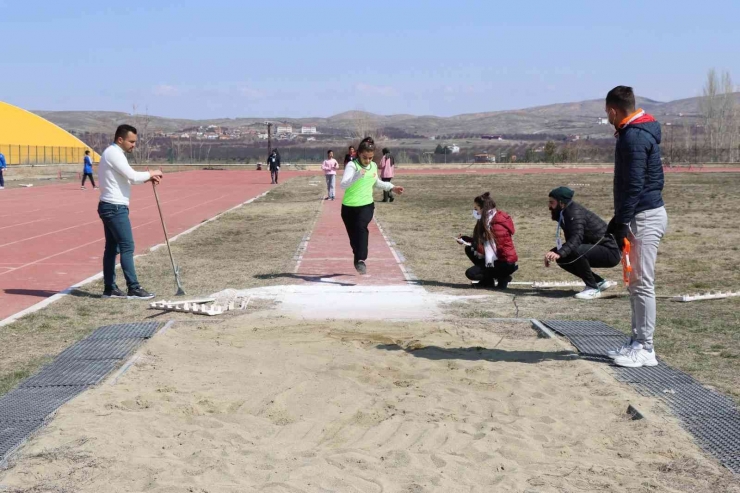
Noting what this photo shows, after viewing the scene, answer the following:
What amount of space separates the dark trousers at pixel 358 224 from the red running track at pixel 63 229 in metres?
2.77

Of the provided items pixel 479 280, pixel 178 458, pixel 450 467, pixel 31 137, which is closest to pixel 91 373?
pixel 178 458

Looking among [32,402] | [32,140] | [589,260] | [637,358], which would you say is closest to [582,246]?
[589,260]

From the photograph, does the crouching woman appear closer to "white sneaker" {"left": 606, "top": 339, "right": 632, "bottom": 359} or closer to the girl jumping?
the girl jumping

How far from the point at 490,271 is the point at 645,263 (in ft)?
13.8

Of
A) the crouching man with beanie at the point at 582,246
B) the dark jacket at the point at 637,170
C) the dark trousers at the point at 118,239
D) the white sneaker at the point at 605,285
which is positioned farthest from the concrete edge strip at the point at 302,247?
the dark jacket at the point at 637,170

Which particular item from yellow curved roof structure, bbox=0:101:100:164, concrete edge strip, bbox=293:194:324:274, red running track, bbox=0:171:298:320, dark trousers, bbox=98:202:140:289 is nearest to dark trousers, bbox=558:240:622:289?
concrete edge strip, bbox=293:194:324:274

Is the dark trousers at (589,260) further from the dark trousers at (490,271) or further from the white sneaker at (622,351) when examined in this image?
the white sneaker at (622,351)

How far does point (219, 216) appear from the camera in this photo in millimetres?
24406

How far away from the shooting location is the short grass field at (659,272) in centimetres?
782

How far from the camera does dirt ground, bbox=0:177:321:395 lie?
317 inches

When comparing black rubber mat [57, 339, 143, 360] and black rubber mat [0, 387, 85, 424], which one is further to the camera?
black rubber mat [57, 339, 143, 360]

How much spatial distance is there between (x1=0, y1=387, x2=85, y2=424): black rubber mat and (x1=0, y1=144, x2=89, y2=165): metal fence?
61886 millimetres

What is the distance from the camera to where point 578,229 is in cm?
1070

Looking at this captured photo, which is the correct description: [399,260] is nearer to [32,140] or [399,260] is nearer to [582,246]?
[582,246]
